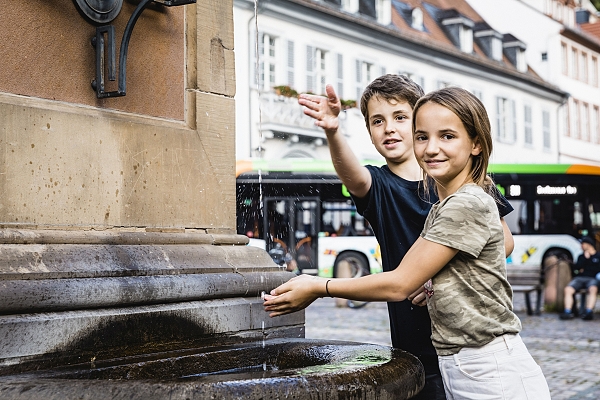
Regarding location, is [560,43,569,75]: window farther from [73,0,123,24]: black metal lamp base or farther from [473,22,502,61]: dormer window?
[73,0,123,24]: black metal lamp base

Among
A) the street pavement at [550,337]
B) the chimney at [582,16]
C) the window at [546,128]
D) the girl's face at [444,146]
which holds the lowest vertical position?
the street pavement at [550,337]

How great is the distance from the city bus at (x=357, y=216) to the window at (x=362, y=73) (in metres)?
9.98

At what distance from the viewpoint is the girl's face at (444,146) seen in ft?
8.38

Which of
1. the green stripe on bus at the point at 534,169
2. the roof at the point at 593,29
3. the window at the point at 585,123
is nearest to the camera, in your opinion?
the green stripe on bus at the point at 534,169

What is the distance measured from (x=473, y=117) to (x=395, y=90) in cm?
73

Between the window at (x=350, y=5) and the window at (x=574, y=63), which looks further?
the window at (x=574, y=63)

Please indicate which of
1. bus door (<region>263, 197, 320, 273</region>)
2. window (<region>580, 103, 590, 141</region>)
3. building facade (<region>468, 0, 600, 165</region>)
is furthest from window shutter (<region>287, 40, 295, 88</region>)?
window (<region>580, 103, 590, 141</region>)

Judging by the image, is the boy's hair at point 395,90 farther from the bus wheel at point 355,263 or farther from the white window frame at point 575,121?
the white window frame at point 575,121

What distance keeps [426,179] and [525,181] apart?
19407mm

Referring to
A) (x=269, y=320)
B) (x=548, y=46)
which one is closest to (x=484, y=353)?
(x=269, y=320)

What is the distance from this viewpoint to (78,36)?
3588 millimetres

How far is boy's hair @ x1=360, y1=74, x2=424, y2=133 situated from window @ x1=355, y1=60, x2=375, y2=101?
1099 inches

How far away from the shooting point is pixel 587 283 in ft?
48.9

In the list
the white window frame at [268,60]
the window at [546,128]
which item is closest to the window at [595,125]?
the window at [546,128]
